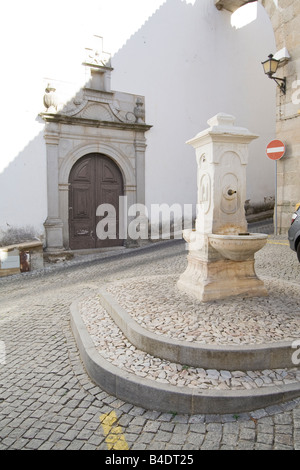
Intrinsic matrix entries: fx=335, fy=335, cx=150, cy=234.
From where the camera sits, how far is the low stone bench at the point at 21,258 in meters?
6.81

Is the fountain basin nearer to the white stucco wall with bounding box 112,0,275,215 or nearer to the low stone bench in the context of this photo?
the low stone bench

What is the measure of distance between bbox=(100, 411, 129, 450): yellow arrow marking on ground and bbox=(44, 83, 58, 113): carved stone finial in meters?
7.24

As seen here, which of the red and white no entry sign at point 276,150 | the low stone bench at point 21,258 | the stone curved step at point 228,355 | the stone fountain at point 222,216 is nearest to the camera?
the stone curved step at point 228,355

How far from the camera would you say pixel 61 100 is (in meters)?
8.02

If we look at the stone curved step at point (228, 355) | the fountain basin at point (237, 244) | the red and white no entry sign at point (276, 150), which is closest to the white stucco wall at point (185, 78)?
the red and white no entry sign at point (276, 150)

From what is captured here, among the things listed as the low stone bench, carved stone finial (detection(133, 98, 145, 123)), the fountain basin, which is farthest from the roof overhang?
the fountain basin

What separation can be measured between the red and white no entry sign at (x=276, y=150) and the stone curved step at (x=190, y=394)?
7.21 metres

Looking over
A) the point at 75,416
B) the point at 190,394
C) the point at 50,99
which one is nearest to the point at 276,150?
the point at 50,99

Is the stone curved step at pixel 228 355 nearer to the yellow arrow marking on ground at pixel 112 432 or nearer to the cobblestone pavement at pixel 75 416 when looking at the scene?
the cobblestone pavement at pixel 75 416

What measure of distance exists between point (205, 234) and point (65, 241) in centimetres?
543

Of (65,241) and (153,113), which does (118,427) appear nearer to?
(65,241)

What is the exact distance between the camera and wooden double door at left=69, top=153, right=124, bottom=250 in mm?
8586

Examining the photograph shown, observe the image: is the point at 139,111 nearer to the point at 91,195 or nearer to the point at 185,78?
the point at 185,78

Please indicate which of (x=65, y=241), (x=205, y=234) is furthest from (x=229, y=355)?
(x=65, y=241)
